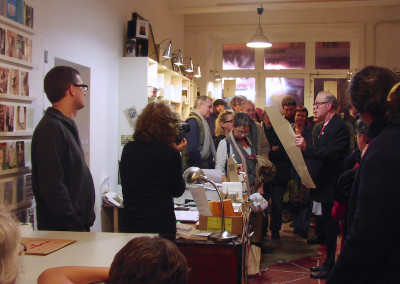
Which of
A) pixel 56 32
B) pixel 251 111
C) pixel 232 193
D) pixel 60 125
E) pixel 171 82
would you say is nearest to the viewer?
pixel 60 125

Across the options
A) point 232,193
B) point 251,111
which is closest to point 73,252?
point 232,193

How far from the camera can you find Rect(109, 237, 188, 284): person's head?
42.2 inches

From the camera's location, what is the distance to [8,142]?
2.69 m

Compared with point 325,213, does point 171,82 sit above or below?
above

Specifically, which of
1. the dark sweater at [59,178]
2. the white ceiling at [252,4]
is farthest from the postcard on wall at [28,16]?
the white ceiling at [252,4]

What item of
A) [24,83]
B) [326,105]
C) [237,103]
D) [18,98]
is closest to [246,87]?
[237,103]

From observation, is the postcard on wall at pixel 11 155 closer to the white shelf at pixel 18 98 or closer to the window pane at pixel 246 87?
the white shelf at pixel 18 98

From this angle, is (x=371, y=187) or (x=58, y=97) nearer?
(x=371, y=187)

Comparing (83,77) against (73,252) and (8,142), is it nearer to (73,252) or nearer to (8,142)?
(8,142)

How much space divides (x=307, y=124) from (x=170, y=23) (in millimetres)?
3420

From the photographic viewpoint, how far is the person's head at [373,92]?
1.49 m

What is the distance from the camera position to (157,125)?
2.44 meters

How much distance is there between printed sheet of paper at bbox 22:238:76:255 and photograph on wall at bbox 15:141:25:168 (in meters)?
0.92

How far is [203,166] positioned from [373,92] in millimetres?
3343
